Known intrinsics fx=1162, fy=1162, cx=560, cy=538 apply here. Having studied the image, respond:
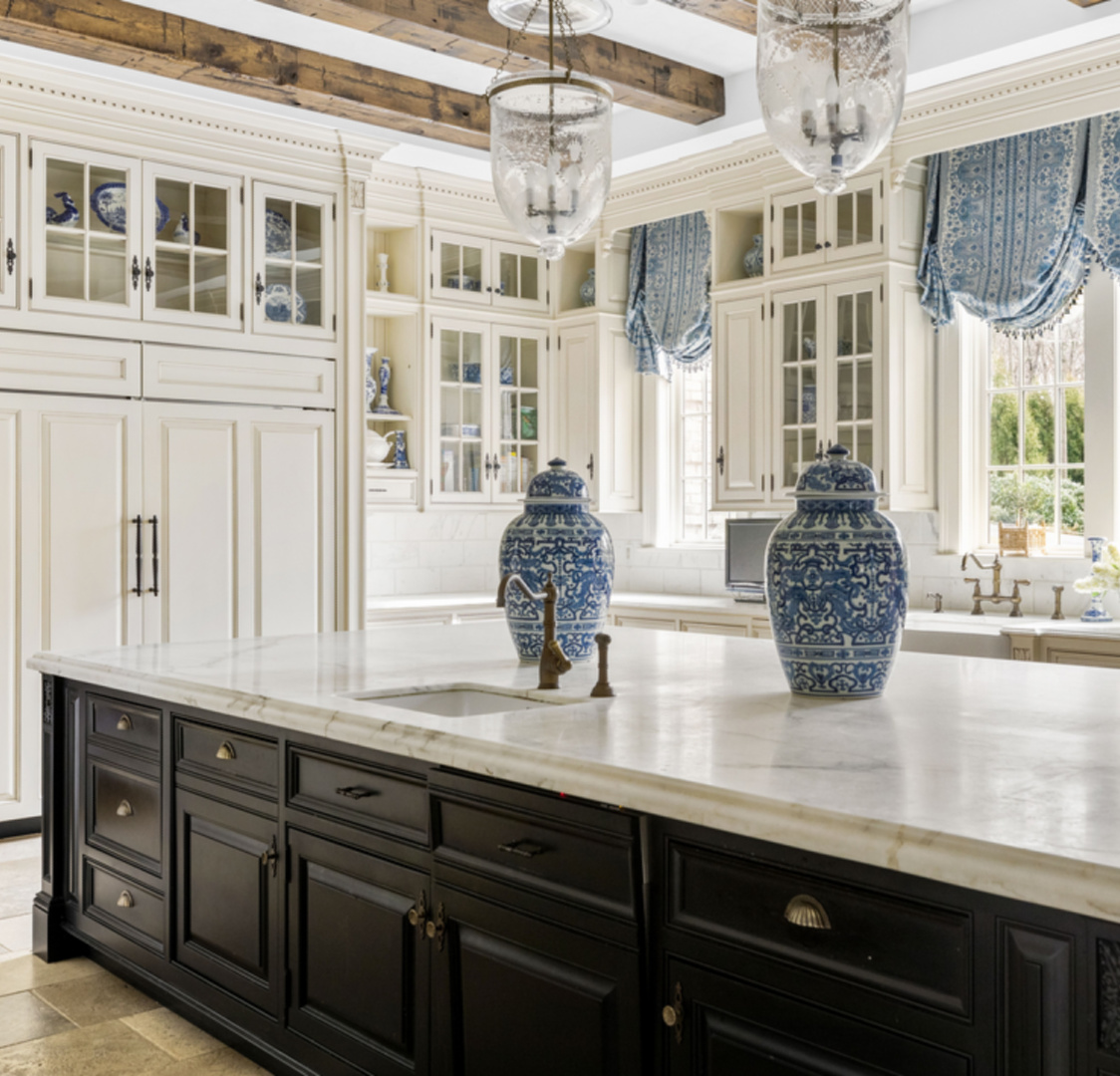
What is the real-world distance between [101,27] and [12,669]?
7.52ft

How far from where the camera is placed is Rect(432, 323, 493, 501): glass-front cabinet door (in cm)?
587

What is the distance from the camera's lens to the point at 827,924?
4.37ft

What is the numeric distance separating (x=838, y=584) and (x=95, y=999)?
2.07 meters

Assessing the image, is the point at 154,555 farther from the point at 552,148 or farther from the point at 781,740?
the point at 781,740

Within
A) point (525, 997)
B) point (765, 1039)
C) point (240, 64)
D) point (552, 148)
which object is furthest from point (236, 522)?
point (765, 1039)

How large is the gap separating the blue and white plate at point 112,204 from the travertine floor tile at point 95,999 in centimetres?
288

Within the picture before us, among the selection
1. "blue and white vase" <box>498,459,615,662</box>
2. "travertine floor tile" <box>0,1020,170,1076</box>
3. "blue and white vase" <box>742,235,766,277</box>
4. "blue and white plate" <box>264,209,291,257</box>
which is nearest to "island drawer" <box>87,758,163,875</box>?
"travertine floor tile" <box>0,1020,170,1076</box>

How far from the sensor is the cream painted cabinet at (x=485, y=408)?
19.2 feet

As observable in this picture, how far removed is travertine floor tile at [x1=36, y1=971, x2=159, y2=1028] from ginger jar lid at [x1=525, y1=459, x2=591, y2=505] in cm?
152

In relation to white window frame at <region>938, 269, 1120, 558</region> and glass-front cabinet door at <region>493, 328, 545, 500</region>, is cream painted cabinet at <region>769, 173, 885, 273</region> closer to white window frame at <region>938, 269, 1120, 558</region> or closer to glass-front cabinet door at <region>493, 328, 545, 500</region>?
white window frame at <region>938, 269, 1120, 558</region>

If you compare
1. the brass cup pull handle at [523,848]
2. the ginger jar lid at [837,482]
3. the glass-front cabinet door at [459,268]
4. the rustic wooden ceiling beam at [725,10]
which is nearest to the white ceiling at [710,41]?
the rustic wooden ceiling beam at [725,10]

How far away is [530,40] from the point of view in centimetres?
411

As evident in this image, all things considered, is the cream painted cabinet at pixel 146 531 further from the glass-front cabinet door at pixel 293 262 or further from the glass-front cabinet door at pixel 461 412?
the glass-front cabinet door at pixel 461 412

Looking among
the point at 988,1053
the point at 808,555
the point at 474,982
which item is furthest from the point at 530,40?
the point at 988,1053
